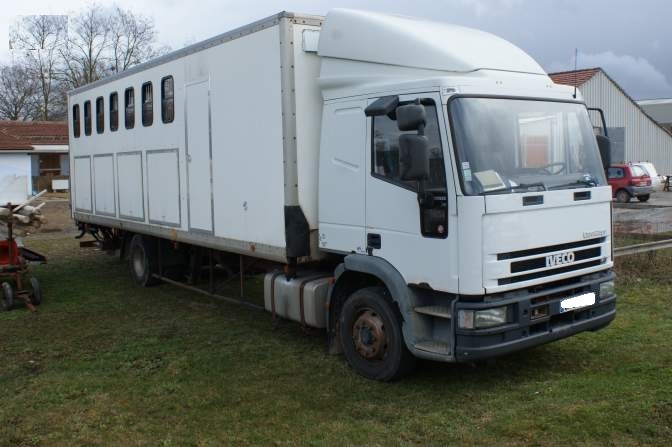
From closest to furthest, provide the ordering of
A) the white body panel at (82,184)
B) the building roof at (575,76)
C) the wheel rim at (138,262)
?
the wheel rim at (138,262)
the white body panel at (82,184)
the building roof at (575,76)

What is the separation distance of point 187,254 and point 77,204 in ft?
11.4

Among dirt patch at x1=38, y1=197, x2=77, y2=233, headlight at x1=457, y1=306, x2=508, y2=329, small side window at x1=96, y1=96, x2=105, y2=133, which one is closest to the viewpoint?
headlight at x1=457, y1=306, x2=508, y2=329

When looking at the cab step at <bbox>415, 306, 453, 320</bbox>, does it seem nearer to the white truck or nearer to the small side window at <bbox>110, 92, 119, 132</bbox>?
the white truck

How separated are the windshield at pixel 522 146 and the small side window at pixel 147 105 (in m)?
5.60

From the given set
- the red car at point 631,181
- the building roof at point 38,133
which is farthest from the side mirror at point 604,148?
the building roof at point 38,133

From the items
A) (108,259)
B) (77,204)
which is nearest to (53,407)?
(77,204)

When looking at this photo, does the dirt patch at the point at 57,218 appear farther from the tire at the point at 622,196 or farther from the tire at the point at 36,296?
the tire at the point at 622,196

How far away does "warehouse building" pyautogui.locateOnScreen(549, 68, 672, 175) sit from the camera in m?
36.8

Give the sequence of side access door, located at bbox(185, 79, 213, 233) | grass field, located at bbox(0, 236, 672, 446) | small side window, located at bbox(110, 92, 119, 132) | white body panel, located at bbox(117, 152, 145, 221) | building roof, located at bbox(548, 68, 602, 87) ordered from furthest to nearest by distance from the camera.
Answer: building roof, located at bbox(548, 68, 602, 87), small side window, located at bbox(110, 92, 119, 132), white body panel, located at bbox(117, 152, 145, 221), side access door, located at bbox(185, 79, 213, 233), grass field, located at bbox(0, 236, 672, 446)

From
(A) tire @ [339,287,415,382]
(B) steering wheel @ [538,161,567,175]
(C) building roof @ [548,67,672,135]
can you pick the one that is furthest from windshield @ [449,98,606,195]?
(C) building roof @ [548,67,672,135]

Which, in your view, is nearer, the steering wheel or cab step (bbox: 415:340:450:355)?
cab step (bbox: 415:340:450:355)

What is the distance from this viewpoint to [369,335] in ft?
20.5

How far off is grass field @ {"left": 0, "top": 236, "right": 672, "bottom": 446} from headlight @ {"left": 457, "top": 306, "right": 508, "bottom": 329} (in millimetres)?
685

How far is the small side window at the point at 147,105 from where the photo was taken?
9.80m
